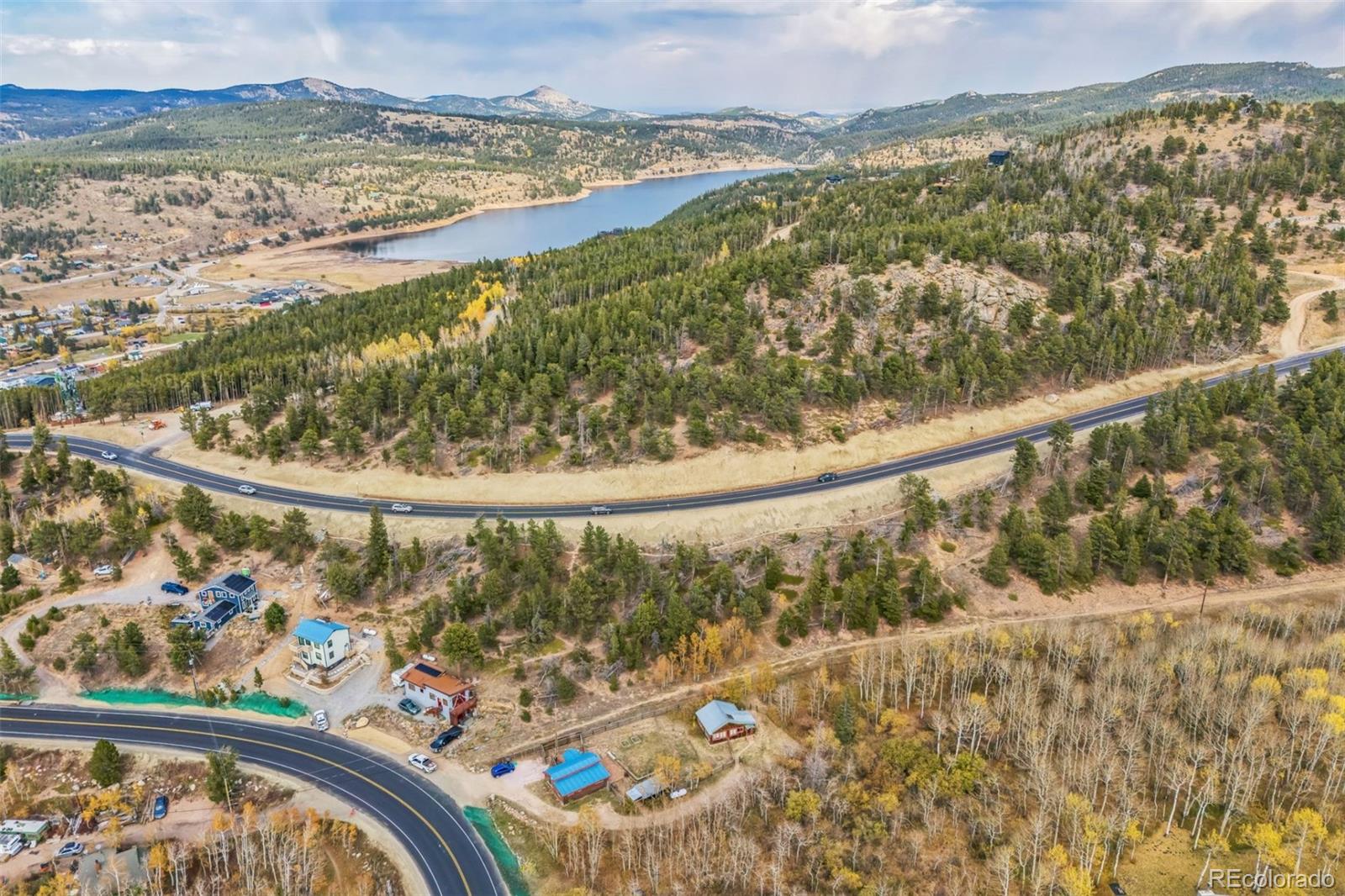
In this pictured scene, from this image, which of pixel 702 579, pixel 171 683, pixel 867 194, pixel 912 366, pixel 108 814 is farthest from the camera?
pixel 867 194

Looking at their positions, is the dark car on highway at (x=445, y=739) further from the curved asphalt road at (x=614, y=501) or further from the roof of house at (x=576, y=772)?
the curved asphalt road at (x=614, y=501)

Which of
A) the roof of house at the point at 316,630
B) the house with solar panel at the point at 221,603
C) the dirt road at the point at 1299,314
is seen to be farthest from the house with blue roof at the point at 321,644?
the dirt road at the point at 1299,314

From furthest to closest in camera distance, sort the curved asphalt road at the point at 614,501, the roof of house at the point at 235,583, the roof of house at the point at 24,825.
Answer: the curved asphalt road at the point at 614,501, the roof of house at the point at 235,583, the roof of house at the point at 24,825

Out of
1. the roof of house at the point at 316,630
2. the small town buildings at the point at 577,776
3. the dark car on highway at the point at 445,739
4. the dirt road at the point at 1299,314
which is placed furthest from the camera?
the dirt road at the point at 1299,314

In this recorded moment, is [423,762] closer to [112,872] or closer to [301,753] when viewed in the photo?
[301,753]

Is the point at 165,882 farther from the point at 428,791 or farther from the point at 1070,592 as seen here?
the point at 1070,592

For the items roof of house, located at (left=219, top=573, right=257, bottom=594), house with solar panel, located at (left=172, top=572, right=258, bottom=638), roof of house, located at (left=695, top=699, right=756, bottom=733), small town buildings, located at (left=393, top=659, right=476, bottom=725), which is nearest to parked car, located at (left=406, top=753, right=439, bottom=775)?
small town buildings, located at (left=393, top=659, right=476, bottom=725)

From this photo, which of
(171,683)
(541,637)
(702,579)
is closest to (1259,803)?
(702,579)
